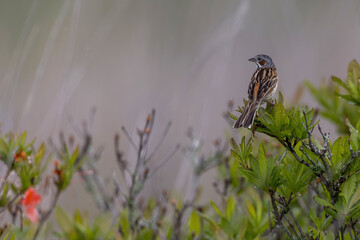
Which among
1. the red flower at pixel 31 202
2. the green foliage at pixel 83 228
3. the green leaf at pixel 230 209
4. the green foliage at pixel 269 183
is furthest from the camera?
the green leaf at pixel 230 209

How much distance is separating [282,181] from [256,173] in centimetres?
10

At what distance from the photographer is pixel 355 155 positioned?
5.82 feet

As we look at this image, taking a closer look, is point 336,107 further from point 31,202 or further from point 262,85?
point 31,202

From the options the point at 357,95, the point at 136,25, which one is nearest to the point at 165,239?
the point at 357,95

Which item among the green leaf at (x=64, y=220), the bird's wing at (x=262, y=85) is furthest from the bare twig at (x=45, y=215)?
the bird's wing at (x=262, y=85)

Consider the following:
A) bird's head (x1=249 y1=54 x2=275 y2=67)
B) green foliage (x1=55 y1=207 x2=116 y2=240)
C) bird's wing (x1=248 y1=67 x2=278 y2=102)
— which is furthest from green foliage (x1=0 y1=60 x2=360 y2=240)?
bird's head (x1=249 y1=54 x2=275 y2=67)

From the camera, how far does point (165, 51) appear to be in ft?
19.3

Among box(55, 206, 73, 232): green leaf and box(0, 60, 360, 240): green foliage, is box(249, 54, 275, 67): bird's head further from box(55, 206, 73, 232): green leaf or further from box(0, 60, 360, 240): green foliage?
box(55, 206, 73, 232): green leaf

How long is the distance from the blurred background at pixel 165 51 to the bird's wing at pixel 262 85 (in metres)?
1.33

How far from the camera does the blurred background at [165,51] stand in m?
5.39

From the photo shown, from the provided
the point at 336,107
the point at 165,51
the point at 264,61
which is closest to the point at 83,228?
the point at 336,107

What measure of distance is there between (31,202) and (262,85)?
166 centimetres

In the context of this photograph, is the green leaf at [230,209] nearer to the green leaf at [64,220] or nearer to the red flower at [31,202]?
the red flower at [31,202]

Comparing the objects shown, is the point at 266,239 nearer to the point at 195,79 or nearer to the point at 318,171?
the point at 318,171
